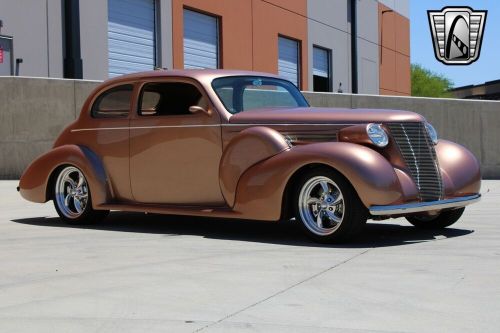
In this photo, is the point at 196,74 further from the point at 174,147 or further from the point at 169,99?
the point at 174,147

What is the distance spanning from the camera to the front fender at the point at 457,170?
7.17 m

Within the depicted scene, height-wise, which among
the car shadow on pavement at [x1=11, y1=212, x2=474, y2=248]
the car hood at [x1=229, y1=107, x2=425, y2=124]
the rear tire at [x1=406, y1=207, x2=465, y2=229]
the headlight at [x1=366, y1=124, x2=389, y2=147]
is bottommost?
the car shadow on pavement at [x1=11, y1=212, x2=474, y2=248]

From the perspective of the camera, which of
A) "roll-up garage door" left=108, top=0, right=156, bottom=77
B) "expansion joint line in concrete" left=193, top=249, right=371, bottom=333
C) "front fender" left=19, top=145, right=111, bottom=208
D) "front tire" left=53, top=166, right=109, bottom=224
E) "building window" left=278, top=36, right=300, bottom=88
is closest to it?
"expansion joint line in concrete" left=193, top=249, right=371, bottom=333

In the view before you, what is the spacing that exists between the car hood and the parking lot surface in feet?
3.50

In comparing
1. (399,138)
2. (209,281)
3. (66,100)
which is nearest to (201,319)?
(209,281)

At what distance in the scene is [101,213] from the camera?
332 inches

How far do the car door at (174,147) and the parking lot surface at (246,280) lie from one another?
42 cm

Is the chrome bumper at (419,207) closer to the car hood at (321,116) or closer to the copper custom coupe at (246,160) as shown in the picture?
the copper custom coupe at (246,160)

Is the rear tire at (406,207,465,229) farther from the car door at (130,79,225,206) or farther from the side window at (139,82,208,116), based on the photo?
the side window at (139,82,208,116)

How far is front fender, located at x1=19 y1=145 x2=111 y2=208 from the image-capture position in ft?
26.6

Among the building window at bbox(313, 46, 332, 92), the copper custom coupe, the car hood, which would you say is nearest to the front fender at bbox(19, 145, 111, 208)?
the copper custom coupe

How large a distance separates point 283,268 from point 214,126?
7.05ft

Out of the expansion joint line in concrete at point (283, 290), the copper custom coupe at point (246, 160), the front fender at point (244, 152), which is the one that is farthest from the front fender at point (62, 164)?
the expansion joint line in concrete at point (283, 290)

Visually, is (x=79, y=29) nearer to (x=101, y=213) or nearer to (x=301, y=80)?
(x=101, y=213)
